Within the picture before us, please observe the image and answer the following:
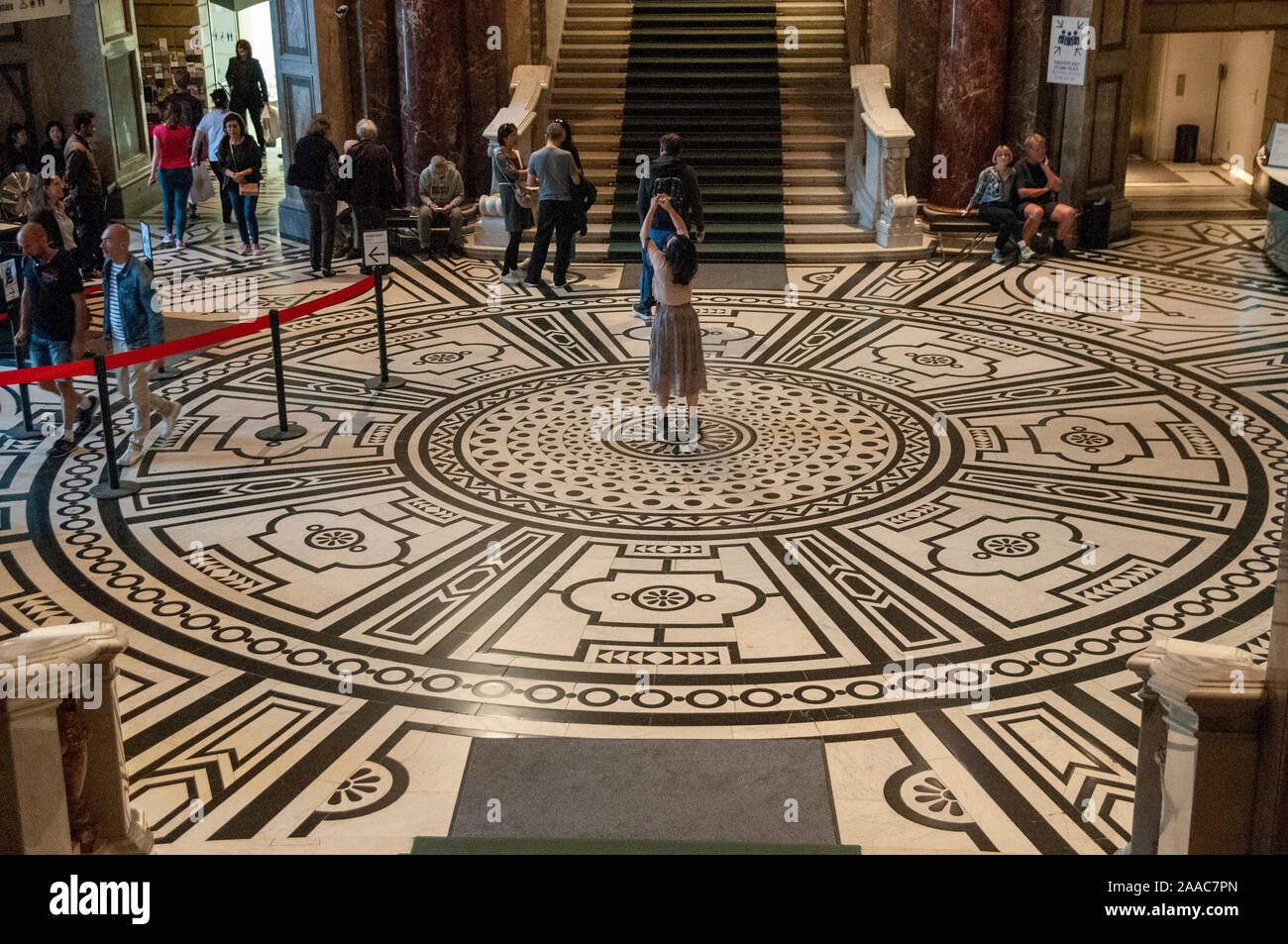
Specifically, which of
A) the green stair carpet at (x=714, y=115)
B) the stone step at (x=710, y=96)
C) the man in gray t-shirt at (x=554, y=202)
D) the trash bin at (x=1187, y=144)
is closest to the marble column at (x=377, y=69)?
the stone step at (x=710, y=96)

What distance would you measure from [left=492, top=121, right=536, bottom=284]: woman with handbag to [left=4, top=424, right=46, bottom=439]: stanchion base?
14.9 feet

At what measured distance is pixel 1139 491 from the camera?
305 inches

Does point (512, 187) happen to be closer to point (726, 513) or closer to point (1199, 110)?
point (726, 513)

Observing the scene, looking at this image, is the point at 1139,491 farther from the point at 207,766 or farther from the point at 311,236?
the point at 311,236

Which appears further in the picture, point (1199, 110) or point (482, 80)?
point (1199, 110)

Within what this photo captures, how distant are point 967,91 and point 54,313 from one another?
27.5ft

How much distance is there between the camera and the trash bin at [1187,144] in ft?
58.5

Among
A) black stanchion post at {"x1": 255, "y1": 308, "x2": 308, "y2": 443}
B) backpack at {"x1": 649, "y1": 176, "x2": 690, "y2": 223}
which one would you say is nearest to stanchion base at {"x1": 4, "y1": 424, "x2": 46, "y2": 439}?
black stanchion post at {"x1": 255, "y1": 308, "x2": 308, "y2": 443}

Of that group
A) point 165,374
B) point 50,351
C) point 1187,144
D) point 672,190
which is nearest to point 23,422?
point 50,351

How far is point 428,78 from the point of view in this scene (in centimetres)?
1314

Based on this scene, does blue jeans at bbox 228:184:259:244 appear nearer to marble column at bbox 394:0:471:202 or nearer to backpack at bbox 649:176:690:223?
marble column at bbox 394:0:471:202

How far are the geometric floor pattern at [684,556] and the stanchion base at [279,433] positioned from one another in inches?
3.5
